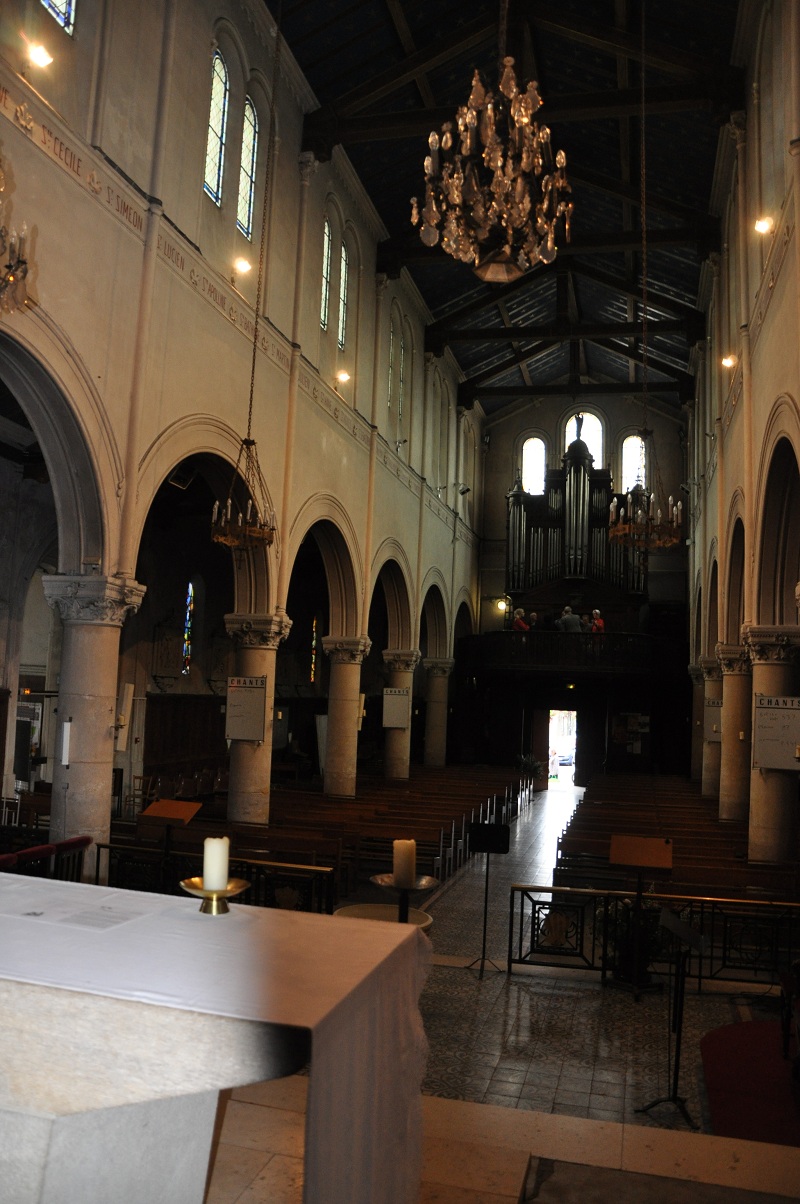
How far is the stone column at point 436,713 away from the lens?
25.9 metres

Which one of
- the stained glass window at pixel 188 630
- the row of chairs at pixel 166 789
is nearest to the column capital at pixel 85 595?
the row of chairs at pixel 166 789

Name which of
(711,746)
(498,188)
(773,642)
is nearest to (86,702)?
(498,188)

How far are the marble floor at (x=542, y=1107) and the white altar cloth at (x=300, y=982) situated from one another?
2.02 feet

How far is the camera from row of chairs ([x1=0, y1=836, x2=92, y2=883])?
7927mm

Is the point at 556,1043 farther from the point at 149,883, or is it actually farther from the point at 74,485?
the point at 74,485

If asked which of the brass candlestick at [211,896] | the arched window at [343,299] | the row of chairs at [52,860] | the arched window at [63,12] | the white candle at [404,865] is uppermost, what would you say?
the arched window at [343,299]

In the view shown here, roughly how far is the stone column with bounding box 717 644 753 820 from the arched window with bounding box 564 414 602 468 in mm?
15347

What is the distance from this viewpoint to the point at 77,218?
944cm

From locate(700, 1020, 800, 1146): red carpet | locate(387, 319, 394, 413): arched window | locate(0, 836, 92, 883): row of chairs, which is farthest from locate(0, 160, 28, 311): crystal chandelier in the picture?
locate(387, 319, 394, 413): arched window

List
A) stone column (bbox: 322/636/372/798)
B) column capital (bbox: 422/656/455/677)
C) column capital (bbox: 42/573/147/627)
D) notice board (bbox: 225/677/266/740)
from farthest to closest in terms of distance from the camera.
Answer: column capital (bbox: 422/656/455/677) < stone column (bbox: 322/636/372/798) < notice board (bbox: 225/677/266/740) < column capital (bbox: 42/573/147/627)

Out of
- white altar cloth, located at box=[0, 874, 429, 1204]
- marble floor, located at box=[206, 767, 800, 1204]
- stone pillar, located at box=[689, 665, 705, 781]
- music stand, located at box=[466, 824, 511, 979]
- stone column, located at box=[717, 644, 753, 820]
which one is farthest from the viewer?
stone pillar, located at box=[689, 665, 705, 781]

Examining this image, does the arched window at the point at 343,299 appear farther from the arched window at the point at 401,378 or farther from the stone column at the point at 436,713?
the stone column at the point at 436,713

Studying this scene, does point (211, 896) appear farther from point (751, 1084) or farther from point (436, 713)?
point (436, 713)

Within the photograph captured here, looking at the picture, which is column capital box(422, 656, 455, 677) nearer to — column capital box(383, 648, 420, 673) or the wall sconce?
column capital box(383, 648, 420, 673)
